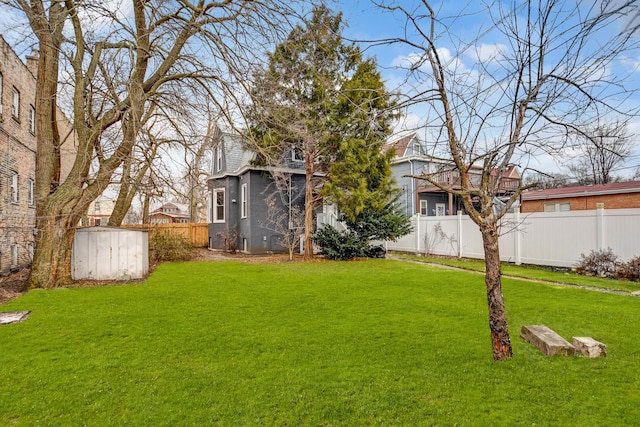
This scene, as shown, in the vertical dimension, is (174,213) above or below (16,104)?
below

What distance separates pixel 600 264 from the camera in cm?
985

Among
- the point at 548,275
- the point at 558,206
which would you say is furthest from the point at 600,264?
the point at 558,206

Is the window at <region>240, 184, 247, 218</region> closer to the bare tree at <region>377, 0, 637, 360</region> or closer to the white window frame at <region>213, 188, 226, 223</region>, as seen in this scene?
the white window frame at <region>213, 188, 226, 223</region>

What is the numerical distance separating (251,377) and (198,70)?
744 centimetres

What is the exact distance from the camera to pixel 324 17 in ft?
22.1

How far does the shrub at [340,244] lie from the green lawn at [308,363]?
655 centimetres

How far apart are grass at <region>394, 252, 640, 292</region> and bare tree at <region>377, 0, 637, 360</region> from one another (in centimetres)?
642

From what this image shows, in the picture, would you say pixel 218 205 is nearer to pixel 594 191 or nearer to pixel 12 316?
pixel 12 316

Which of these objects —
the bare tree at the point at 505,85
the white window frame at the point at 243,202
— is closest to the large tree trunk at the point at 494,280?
the bare tree at the point at 505,85

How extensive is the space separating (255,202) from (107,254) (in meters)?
7.75

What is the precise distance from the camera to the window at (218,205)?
1888 cm

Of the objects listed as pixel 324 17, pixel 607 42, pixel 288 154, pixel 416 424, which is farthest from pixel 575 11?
pixel 288 154

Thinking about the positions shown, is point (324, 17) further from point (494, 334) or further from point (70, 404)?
point (70, 404)

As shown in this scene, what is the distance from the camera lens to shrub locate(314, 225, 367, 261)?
13.7 m
